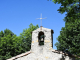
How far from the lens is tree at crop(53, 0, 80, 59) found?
10.4 meters

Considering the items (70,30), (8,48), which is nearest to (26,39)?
(8,48)

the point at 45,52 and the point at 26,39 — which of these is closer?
the point at 45,52

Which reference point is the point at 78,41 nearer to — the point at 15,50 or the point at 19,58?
the point at 19,58

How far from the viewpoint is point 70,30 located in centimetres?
1573

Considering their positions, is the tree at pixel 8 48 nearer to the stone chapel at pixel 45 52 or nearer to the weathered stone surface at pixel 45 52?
the stone chapel at pixel 45 52

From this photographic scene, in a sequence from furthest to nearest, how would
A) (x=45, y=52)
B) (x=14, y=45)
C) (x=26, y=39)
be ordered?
(x=26, y=39) < (x=14, y=45) < (x=45, y=52)

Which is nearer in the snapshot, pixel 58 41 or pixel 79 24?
pixel 79 24

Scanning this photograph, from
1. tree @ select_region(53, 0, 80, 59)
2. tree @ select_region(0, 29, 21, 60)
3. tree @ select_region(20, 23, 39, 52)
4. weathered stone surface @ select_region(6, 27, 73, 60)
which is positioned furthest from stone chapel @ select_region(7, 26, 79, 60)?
tree @ select_region(20, 23, 39, 52)

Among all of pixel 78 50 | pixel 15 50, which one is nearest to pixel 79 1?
pixel 78 50

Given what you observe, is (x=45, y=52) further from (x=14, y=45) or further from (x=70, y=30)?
(x=14, y=45)

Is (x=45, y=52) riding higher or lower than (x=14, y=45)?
lower

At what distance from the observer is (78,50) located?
571 inches

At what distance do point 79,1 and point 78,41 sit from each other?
6.37 meters

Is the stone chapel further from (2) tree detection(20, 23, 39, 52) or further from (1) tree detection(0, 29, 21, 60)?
(2) tree detection(20, 23, 39, 52)
